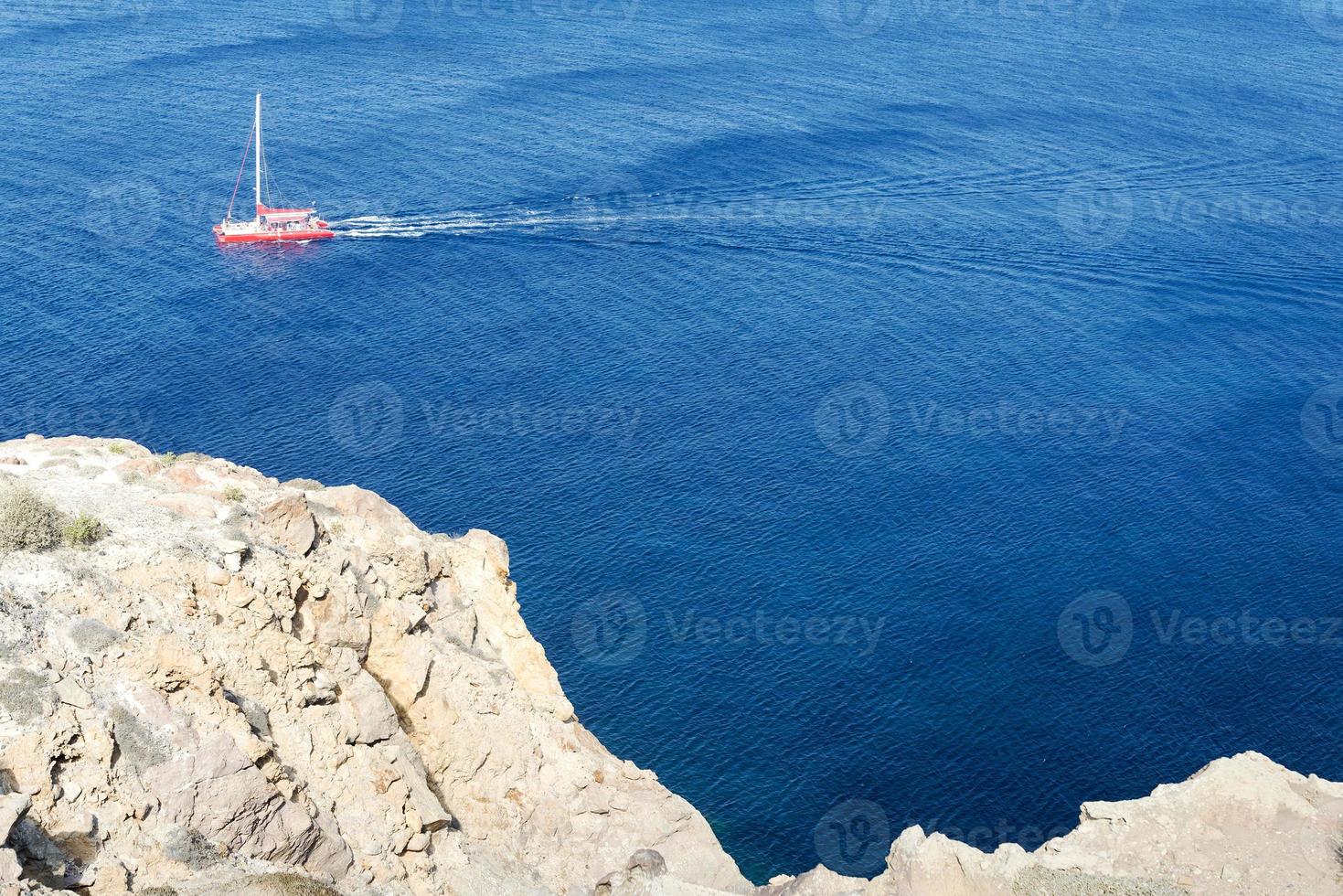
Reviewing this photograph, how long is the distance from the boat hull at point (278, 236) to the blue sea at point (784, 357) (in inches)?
46.5

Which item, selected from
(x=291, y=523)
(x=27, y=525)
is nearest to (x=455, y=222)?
(x=291, y=523)

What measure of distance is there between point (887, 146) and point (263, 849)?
4539 inches

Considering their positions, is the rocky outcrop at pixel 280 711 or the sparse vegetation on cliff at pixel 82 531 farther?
the sparse vegetation on cliff at pixel 82 531

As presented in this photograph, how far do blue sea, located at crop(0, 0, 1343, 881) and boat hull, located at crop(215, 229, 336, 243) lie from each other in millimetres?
1182

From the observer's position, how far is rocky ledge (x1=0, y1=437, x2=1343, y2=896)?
29.2 metres

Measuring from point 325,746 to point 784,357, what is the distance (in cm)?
6825

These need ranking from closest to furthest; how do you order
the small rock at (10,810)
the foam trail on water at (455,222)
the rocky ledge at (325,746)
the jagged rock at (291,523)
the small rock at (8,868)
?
the small rock at (8,868) → the small rock at (10,810) → the rocky ledge at (325,746) → the jagged rock at (291,523) → the foam trail on water at (455,222)

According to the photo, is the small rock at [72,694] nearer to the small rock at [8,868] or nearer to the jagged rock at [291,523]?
the small rock at [8,868]

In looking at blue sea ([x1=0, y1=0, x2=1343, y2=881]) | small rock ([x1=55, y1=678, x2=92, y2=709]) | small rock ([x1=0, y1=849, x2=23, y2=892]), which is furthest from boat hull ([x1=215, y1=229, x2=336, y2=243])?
small rock ([x1=0, y1=849, x2=23, y2=892])

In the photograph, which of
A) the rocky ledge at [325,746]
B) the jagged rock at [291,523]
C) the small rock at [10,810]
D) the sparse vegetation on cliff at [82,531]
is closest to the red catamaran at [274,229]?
the rocky ledge at [325,746]

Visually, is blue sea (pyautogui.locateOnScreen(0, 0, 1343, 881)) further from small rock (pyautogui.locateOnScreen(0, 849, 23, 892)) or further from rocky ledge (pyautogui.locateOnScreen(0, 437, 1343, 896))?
small rock (pyautogui.locateOnScreen(0, 849, 23, 892))

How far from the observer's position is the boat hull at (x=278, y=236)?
375 feet

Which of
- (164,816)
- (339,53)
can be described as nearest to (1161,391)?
(164,816)

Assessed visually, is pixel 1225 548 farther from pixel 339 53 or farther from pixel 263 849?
pixel 339 53
